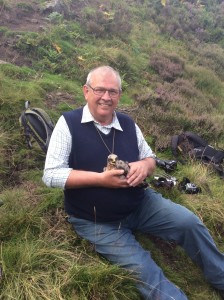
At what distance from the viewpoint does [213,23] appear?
16062 mm

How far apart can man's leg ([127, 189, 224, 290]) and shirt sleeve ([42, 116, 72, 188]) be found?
2.62ft

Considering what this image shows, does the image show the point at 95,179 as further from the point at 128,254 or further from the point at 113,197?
the point at 128,254

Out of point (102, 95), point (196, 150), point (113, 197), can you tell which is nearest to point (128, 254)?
point (113, 197)

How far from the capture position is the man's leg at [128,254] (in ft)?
9.54

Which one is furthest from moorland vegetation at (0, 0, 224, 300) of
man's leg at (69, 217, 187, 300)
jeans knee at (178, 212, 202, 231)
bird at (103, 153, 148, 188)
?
bird at (103, 153, 148, 188)

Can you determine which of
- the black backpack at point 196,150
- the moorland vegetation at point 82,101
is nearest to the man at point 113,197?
the moorland vegetation at point 82,101

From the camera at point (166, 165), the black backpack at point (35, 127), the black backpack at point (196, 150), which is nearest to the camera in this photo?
the black backpack at point (35, 127)

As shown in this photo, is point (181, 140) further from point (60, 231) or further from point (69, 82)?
point (60, 231)

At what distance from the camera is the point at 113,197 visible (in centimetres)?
317

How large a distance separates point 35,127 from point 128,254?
8.46 ft

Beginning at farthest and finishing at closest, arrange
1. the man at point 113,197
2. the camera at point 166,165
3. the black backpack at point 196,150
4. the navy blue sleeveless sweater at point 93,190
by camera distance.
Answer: the black backpack at point 196,150 → the camera at point 166,165 → the navy blue sleeveless sweater at point 93,190 → the man at point 113,197

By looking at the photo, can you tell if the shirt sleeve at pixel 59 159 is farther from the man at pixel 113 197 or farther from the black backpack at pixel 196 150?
the black backpack at pixel 196 150

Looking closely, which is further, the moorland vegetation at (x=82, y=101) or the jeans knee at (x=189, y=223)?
the jeans knee at (x=189, y=223)

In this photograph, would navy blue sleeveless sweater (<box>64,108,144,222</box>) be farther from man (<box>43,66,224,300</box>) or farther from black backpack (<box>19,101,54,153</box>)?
black backpack (<box>19,101,54,153</box>)
